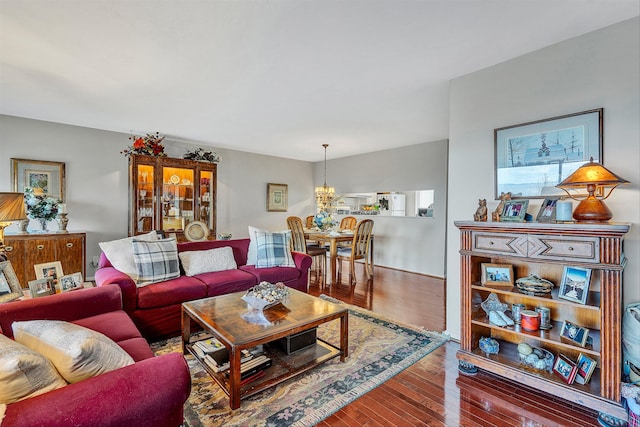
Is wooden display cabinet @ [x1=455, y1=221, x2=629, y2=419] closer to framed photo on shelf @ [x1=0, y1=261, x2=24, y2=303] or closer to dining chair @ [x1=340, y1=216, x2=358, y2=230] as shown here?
framed photo on shelf @ [x1=0, y1=261, x2=24, y2=303]

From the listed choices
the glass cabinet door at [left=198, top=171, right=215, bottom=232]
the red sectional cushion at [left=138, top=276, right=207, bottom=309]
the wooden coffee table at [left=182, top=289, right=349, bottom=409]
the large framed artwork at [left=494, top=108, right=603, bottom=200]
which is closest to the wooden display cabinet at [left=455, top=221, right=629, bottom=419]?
the large framed artwork at [left=494, top=108, right=603, bottom=200]

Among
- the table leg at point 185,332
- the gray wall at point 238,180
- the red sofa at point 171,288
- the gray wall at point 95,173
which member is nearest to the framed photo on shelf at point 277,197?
the gray wall at point 238,180

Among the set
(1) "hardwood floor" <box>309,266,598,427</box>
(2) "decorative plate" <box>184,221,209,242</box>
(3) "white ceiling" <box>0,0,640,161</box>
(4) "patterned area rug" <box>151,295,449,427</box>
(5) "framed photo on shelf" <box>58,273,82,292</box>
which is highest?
(3) "white ceiling" <box>0,0,640,161</box>

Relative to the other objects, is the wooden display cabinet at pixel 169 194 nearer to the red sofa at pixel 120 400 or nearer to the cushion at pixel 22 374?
the red sofa at pixel 120 400

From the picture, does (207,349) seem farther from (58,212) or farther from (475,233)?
(58,212)

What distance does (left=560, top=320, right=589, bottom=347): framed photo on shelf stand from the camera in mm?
1823

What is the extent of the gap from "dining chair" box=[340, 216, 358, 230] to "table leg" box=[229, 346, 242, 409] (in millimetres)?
4813

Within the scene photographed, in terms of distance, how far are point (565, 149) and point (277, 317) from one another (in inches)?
93.0

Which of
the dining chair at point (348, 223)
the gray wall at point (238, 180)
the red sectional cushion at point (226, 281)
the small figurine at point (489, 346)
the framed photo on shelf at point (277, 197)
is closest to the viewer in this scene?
the small figurine at point (489, 346)

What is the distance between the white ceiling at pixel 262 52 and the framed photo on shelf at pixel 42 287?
173cm

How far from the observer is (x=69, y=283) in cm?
225

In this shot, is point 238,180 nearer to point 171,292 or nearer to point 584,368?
point 171,292

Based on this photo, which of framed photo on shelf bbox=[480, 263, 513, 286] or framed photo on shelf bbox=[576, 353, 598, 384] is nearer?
framed photo on shelf bbox=[576, 353, 598, 384]

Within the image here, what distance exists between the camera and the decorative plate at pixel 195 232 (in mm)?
4574
